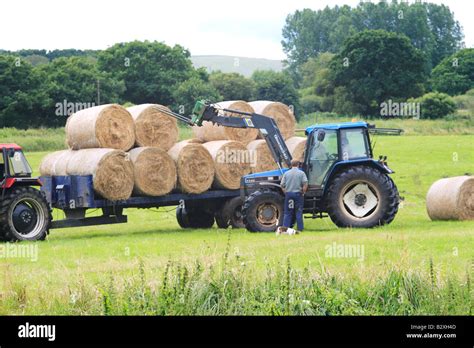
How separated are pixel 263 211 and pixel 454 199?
13.5ft

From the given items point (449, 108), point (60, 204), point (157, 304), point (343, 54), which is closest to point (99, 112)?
point (60, 204)

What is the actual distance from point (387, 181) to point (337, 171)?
110 centimetres

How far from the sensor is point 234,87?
3423 inches

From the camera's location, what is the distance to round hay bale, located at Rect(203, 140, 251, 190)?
78.4 ft

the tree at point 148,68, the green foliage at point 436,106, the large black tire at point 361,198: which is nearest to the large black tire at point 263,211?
the large black tire at point 361,198

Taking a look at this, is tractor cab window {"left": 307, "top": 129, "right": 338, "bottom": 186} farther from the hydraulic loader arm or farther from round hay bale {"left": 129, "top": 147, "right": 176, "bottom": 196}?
round hay bale {"left": 129, "top": 147, "right": 176, "bottom": 196}

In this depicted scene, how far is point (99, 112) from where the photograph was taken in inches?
873

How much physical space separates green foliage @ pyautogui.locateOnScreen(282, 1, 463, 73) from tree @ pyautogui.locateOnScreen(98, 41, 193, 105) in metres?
32.7

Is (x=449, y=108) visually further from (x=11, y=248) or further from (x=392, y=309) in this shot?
(x=392, y=309)

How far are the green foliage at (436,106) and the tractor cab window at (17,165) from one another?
48.7 m

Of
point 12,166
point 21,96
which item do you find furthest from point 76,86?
point 12,166

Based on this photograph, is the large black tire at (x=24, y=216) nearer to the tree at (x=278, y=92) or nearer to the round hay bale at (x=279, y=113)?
the round hay bale at (x=279, y=113)

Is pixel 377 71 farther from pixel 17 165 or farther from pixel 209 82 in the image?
pixel 17 165

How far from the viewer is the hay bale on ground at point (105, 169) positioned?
21.7m
